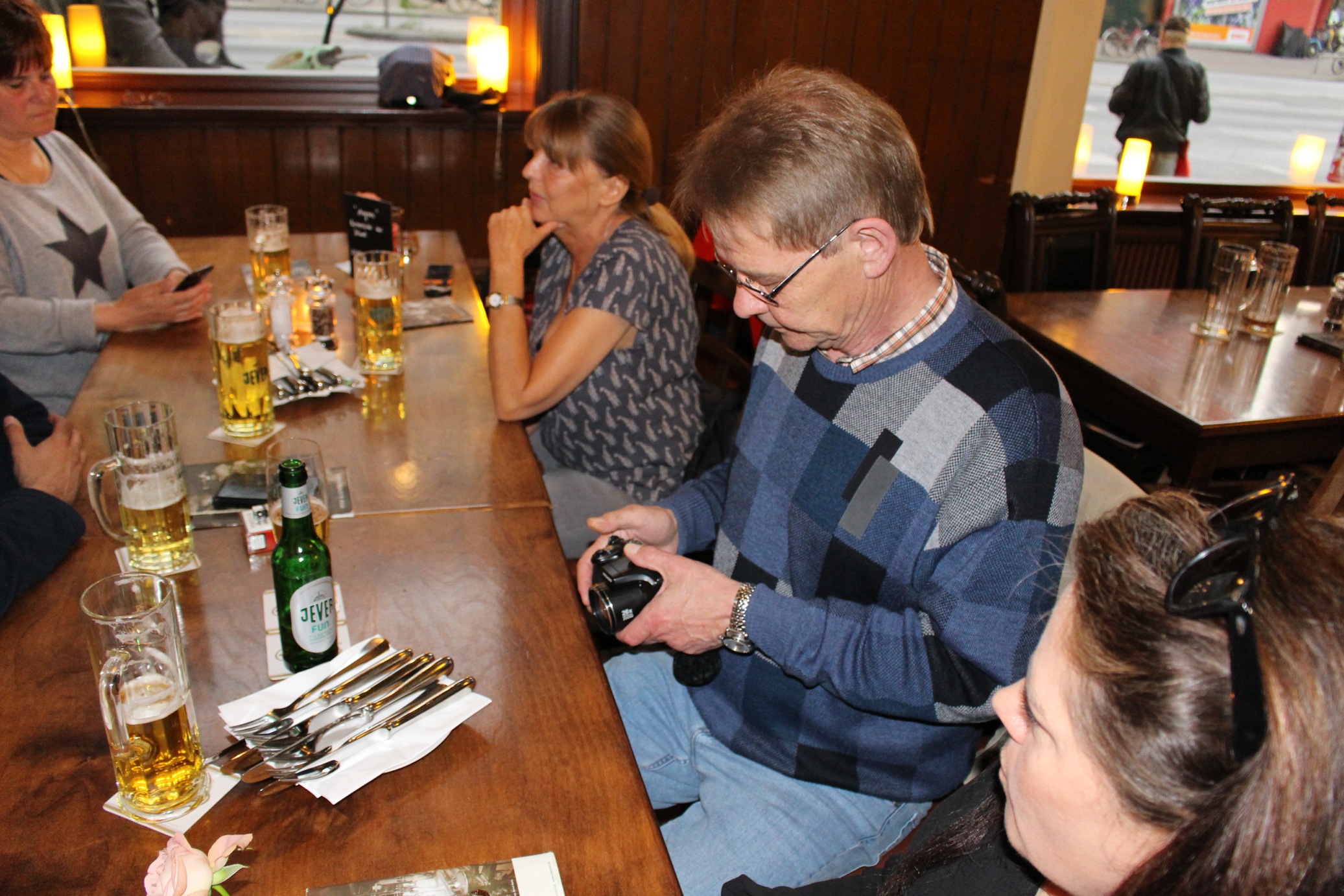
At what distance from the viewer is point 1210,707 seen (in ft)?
2.14

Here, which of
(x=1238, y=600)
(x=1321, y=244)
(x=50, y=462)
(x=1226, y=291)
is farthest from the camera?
(x=1321, y=244)

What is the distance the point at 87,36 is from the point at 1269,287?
4628mm

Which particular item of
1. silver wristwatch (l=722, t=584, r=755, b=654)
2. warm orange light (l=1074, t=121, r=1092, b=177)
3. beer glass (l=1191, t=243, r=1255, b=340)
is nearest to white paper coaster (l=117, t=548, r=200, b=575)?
silver wristwatch (l=722, t=584, r=755, b=654)

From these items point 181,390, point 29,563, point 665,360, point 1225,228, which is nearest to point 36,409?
point 181,390

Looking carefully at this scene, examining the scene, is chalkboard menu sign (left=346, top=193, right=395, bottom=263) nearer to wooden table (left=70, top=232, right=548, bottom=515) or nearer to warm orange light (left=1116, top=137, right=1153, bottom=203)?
wooden table (left=70, top=232, right=548, bottom=515)

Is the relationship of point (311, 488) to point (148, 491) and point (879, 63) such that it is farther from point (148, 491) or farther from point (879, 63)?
point (879, 63)

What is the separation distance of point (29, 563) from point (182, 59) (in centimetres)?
373

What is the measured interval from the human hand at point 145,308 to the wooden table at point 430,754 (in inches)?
27.4

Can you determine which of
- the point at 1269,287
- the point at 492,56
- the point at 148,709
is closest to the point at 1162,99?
the point at 1269,287

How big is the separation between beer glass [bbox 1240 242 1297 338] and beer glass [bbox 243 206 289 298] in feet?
9.50

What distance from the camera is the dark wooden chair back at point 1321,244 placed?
4078mm

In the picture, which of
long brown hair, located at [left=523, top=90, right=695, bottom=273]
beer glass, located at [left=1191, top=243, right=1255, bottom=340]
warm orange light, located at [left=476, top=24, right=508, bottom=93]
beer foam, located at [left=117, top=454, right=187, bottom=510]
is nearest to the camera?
beer foam, located at [left=117, top=454, right=187, bottom=510]

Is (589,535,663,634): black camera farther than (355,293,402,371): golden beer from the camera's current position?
No

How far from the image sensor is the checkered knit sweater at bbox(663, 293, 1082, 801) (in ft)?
3.99
